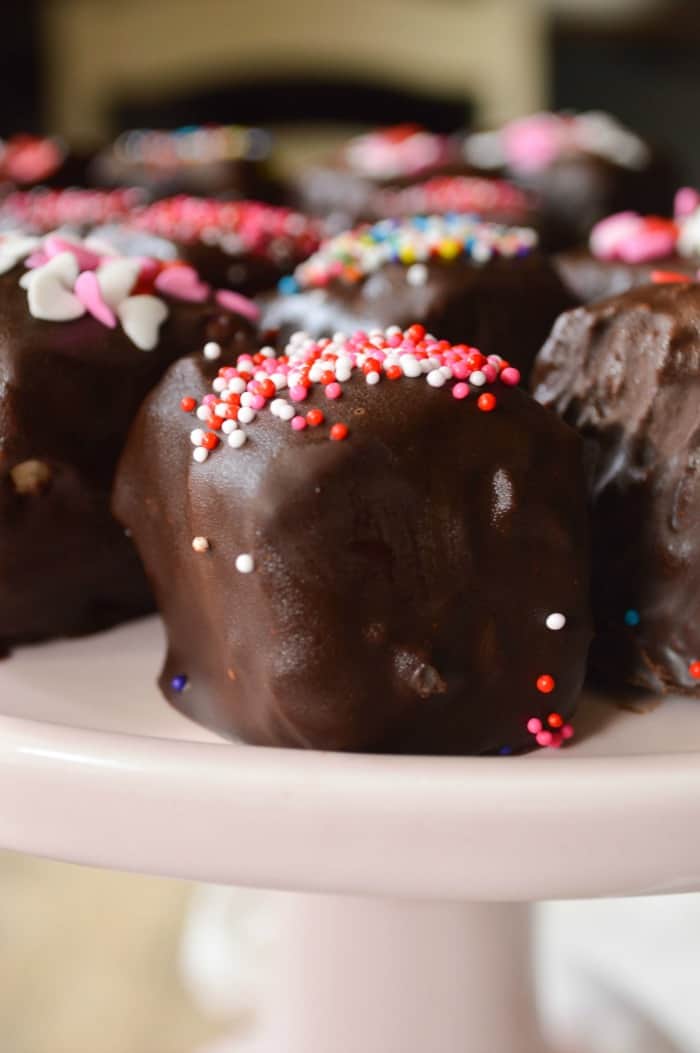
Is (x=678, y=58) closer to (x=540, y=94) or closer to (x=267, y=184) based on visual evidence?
(x=540, y=94)

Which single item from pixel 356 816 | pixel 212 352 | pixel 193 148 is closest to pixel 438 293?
pixel 212 352

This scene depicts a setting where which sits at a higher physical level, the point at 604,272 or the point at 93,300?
the point at 93,300

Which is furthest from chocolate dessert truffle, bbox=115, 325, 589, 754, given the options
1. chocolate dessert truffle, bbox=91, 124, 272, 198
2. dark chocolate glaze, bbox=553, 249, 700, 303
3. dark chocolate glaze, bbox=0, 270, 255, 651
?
chocolate dessert truffle, bbox=91, 124, 272, 198

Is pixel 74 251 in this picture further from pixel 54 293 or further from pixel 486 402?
pixel 486 402

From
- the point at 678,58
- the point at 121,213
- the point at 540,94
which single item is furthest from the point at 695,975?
the point at 540,94

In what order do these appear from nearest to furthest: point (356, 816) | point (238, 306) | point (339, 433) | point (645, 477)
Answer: point (356, 816)
point (339, 433)
point (645, 477)
point (238, 306)

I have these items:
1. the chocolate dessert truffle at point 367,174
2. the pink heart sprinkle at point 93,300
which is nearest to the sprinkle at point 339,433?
the pink heart sprinkle at point 93,300
